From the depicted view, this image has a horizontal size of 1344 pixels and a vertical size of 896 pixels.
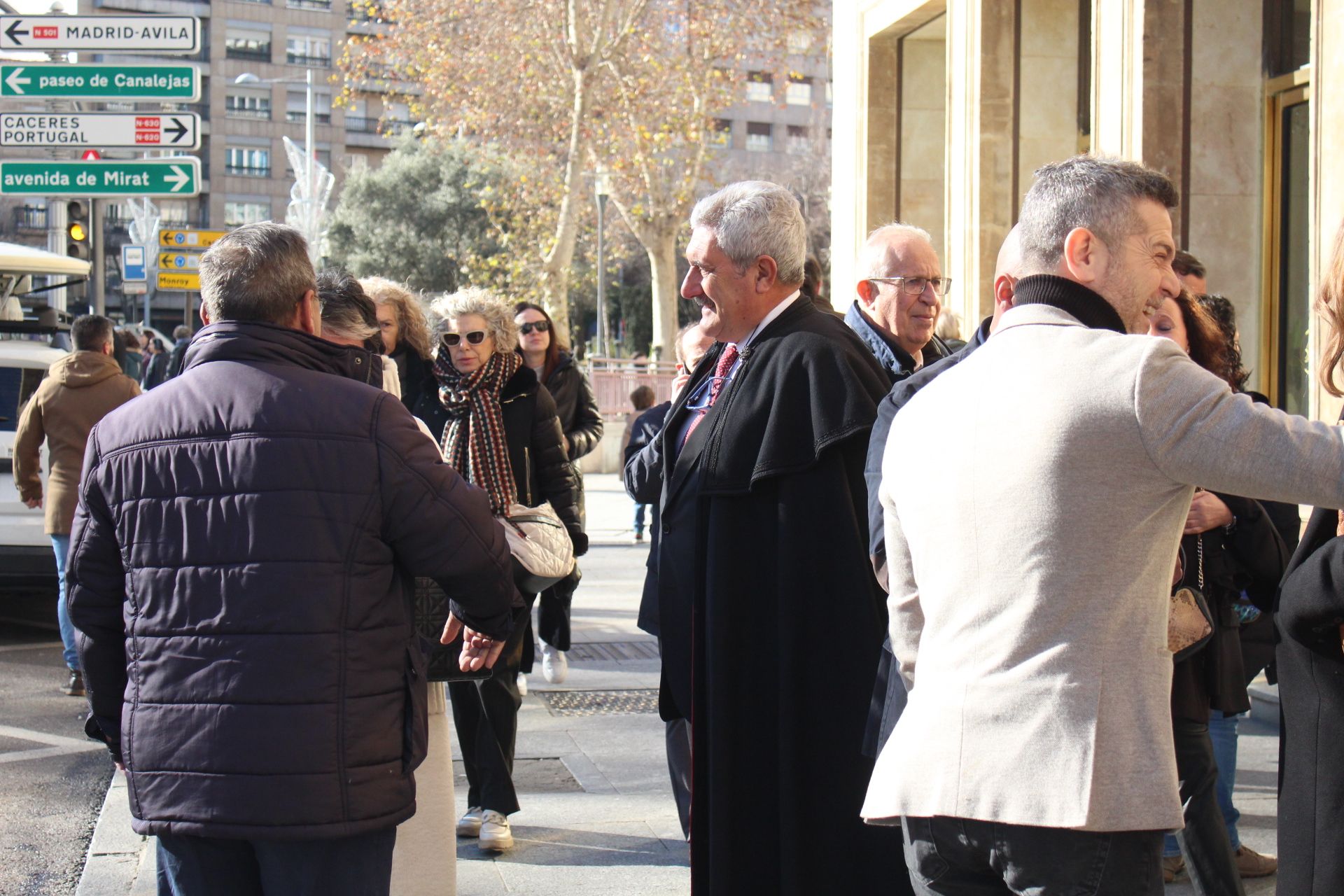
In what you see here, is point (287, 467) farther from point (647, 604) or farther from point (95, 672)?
point (647, 604)

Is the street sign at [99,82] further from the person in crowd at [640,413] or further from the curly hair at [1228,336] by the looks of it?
the curly hair at [1228,336]

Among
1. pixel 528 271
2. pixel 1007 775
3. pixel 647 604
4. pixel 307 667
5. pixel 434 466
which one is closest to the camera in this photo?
pixel 1007 775

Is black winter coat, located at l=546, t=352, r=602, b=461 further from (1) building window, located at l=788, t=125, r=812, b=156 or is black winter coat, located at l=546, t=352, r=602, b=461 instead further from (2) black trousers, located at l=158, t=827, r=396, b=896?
(1) building window, located at l=788, t=125, r=812, b=156

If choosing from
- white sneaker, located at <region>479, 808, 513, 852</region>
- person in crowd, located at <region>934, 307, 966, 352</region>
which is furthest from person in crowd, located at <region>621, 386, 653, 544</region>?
white sneaker, located at <region>479, 808, 513, 852</region>

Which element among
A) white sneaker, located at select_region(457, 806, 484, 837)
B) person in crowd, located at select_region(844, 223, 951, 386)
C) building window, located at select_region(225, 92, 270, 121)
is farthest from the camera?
building window, located at select_region(225, 92, 270, 121)

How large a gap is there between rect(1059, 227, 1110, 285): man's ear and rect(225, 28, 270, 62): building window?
247ft

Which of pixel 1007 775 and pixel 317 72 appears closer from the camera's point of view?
pixel 1007 775

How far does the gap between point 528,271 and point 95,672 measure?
23774 mm

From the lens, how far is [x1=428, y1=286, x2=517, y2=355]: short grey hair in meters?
5.41

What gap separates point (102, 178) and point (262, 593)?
37.2 feet

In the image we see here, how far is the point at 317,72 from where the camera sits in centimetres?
7238

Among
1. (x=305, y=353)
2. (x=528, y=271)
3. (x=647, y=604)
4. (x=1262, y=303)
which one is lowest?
(x=647, y=604)

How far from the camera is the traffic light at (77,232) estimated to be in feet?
45.8

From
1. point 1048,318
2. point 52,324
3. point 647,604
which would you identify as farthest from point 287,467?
point 52,324
